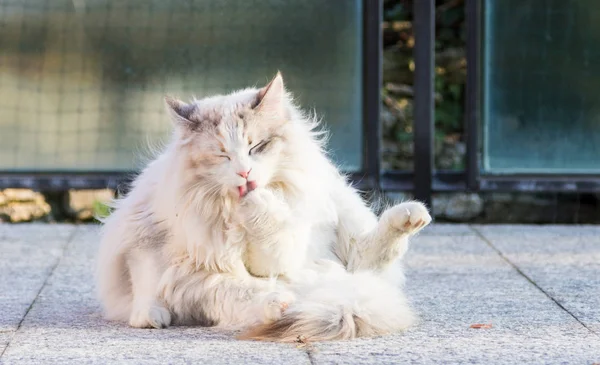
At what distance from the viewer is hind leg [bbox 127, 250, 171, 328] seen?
13.7ft

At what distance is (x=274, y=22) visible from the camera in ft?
23.1

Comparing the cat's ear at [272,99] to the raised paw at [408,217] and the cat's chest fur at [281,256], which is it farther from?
the raised paw at [408,217]

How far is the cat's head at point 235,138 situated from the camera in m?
3.99

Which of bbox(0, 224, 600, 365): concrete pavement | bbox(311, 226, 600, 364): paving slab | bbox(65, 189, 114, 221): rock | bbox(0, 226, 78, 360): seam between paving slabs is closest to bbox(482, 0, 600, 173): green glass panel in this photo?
bbox(0, 224, 600, 365): concrete pavement

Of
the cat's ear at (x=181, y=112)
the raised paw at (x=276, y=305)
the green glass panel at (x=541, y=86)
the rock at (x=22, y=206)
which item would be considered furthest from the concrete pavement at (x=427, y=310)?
the rock at (x=22, y=206)

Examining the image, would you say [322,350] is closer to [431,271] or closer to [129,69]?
[431,271]

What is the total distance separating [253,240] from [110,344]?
660mm

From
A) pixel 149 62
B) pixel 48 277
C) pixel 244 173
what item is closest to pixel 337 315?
pixel 244 173

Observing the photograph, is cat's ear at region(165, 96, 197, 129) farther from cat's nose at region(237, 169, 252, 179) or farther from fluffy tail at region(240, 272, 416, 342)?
fluffy tail at region(240, 272, 416, 342)

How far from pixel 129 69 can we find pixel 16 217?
156 cm

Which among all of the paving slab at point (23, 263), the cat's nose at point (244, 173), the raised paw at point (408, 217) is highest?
the cat's nose at point (244, 173)

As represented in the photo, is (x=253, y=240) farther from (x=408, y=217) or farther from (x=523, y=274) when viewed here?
(x=523, y=274)

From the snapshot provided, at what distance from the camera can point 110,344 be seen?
12.8ft

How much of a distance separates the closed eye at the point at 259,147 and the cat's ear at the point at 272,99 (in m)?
0.12
